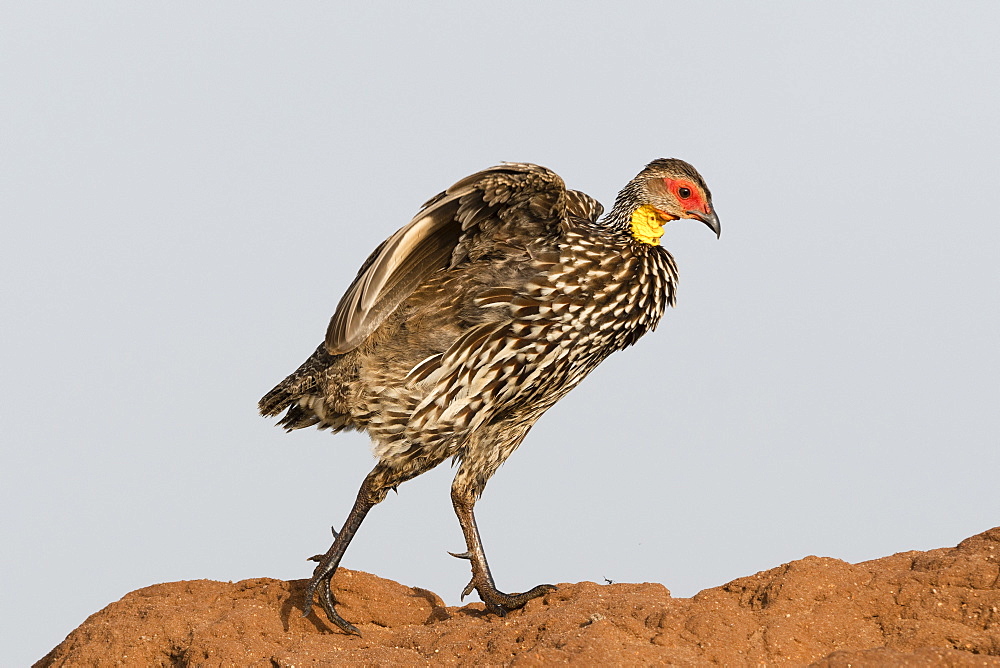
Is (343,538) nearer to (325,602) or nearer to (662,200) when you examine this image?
(325,602)

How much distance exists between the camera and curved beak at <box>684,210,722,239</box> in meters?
6.79

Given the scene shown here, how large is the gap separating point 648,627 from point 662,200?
113 inches

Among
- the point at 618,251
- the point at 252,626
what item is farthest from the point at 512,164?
the point at 252,626

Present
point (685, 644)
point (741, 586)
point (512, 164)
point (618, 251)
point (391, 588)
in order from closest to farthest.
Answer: point (685, 644)
point (741, 586)
point (512, 164)
point (618, 251)
point (391, 588)

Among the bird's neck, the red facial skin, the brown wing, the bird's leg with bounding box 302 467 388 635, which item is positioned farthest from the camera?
the red facial skin

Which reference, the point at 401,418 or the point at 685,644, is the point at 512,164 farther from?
the point at 685,644

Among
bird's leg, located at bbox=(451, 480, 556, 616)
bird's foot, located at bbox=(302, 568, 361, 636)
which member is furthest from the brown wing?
bird's foot, located at bbox=(302, 568, 361, 636)

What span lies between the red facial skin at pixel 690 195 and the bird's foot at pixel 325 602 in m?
3.32

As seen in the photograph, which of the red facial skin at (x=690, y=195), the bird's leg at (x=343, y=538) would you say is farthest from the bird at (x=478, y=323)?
the red facial skin at (x=690, y=195)

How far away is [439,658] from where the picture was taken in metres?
5.23

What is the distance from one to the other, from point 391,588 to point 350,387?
1.49 meters

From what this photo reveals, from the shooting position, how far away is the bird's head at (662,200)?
263 inches

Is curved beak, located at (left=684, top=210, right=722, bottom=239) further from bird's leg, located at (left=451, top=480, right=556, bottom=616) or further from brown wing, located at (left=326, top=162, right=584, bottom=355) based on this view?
bird's leg, located at (left=451, top=480, right=556, bottom=616)

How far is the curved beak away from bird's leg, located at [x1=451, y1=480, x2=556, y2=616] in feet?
7.56
